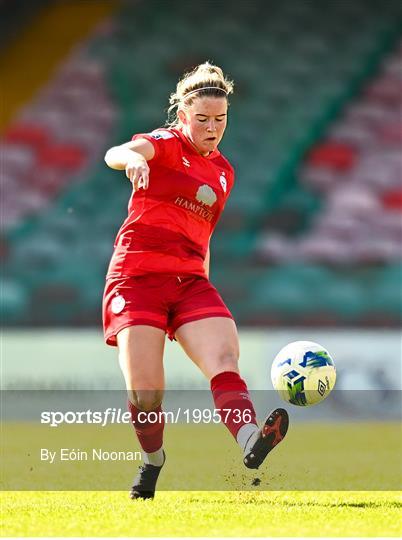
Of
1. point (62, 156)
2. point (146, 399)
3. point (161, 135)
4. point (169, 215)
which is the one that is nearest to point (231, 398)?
point (146, 399)

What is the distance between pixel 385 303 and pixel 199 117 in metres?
8.49

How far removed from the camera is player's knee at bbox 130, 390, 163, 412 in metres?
4.38

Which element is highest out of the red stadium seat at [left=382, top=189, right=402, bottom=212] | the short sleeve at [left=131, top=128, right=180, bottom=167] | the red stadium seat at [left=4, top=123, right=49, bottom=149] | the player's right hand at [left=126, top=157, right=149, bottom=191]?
the red stadium seat at [left=4, top=123, right=49, bottom=149]

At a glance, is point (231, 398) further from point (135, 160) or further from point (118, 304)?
point (135, 160)

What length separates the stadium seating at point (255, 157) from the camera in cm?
1280

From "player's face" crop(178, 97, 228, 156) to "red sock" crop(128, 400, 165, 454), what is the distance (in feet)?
3.93

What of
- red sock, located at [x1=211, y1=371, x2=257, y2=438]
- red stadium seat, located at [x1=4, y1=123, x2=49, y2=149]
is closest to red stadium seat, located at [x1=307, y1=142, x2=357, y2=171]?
red stadium seat, located at [x1=4, y1=123, x2=49, y2=149]

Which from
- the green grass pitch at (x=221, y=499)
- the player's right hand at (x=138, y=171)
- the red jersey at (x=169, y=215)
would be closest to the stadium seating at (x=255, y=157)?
the green grass pitch at (x=221, y=499)

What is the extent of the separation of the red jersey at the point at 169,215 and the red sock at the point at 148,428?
0.62 metres

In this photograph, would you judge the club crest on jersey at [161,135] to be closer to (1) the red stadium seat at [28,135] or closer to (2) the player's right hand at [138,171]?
(2) the player's right hand at [138,171]

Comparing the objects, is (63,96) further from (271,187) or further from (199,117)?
(199,117)

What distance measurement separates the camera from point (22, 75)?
14.9 meters

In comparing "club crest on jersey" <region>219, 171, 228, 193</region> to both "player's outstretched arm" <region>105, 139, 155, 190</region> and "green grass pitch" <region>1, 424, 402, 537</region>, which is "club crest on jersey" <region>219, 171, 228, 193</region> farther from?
"green grass pitch" <region>1, 424, 402, 537</region>

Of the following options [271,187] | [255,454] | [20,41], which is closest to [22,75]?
[20,41]
